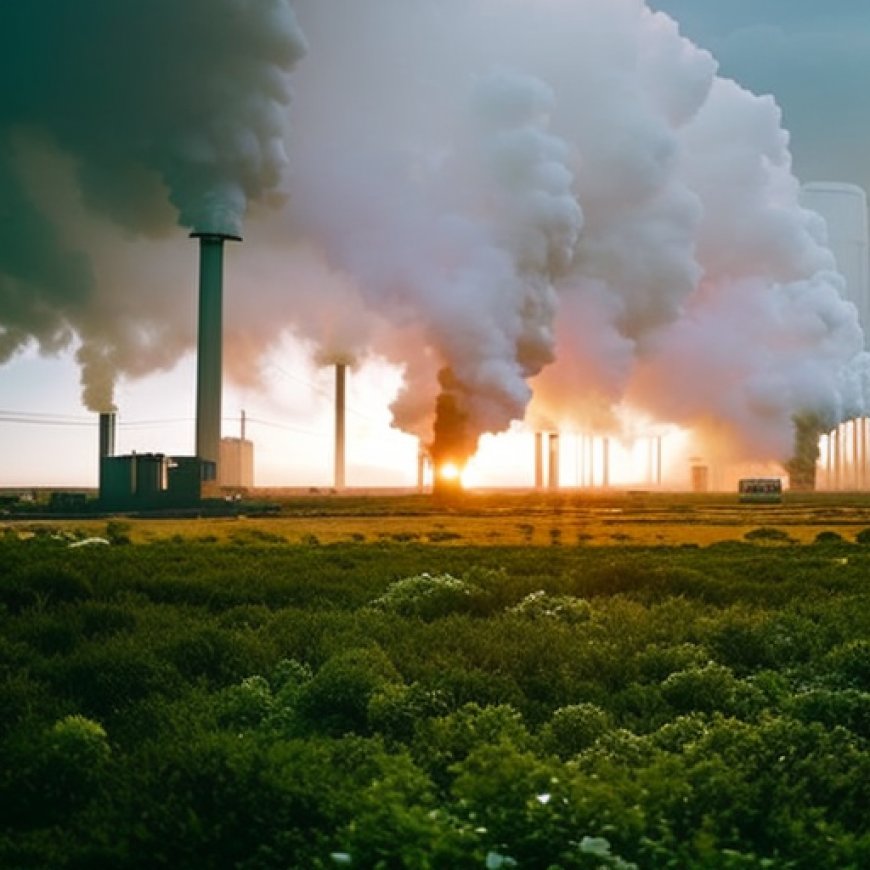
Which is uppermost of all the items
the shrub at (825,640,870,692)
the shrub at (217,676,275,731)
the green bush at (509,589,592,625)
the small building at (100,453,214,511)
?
the small building at (100,453,214,511)

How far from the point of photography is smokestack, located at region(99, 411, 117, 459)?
372ft

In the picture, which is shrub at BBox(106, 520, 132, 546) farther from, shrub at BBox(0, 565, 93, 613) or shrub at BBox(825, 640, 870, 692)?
shrub at BBox(825, 640, 870, 692)

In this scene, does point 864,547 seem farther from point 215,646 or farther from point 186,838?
point 186,838

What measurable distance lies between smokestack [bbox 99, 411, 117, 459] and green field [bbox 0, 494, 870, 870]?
88.5 m

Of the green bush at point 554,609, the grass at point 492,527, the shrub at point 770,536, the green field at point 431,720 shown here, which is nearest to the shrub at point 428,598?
the green field at point 431,720

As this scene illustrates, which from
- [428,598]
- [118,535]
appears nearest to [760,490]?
[118,535]

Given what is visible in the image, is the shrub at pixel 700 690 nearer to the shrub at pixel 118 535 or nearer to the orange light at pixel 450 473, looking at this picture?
the shrub at pixel 118 535

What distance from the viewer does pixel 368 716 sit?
1302cm

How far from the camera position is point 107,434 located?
113625 mm

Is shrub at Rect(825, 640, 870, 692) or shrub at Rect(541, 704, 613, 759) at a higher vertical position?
shrub at Rect(825, 640, 870, 692)

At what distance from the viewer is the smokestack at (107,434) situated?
372 ft

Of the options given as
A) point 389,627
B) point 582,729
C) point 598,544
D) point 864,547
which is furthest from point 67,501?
point 582,729

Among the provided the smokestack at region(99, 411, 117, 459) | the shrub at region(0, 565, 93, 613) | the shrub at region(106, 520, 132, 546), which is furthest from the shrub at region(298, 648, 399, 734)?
the smokestack at region(99, 411, 117, 459)

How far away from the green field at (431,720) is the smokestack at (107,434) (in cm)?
8846
